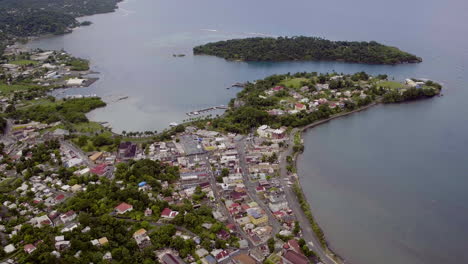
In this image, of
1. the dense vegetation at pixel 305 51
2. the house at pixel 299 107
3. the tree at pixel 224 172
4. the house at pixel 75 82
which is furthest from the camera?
the dense vegetation at pixel 305 51

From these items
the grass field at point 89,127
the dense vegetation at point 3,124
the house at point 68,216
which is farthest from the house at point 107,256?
the dense vegetation at point 3,124

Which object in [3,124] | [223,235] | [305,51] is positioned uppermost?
[305,51]

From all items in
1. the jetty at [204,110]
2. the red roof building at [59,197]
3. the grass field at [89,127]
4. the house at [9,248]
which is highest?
the jetty at [204,110]

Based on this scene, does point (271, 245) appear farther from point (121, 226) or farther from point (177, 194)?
point (121, 226)

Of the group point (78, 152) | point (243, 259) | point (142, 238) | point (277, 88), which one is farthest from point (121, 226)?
point (277, 88)

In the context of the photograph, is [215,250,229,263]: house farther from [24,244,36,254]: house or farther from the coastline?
[24,244,36,254]: house

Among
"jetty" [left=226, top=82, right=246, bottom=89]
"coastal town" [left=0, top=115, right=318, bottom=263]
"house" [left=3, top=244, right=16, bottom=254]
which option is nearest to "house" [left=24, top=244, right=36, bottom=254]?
"coastal town" [left=0, top=115, right=318, bottom=263]

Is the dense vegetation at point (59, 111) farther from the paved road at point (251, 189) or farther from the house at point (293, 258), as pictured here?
the house at point (293, 258)
